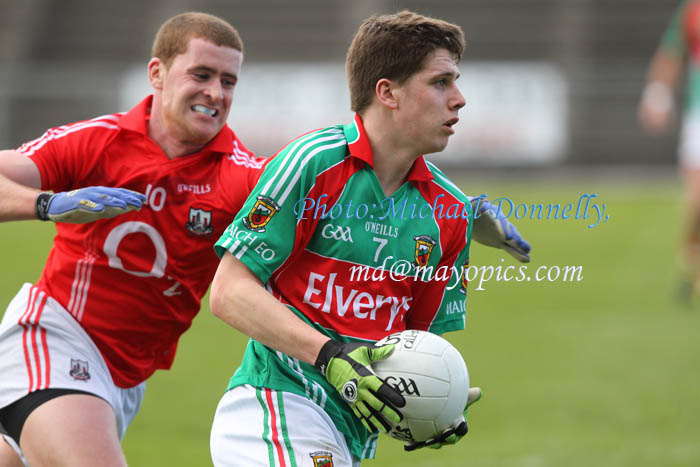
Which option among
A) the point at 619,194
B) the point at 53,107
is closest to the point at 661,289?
the point at 619,194

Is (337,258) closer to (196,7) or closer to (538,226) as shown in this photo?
(538,226)

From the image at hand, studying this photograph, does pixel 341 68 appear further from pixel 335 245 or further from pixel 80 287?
pixel 335 245

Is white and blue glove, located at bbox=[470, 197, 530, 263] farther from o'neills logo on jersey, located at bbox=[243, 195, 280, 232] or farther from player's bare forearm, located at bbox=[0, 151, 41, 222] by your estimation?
player's bare forearm, located at bbox=[0, 151, 41, 222]

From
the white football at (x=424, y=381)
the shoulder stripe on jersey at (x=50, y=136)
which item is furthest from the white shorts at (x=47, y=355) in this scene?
the white football at (x=424, y=381)

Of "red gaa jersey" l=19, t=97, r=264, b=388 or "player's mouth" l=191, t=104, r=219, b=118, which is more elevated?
"player's mouth" l=191, t=104, r=219, b=118

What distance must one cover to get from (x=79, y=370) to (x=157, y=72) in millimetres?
1237

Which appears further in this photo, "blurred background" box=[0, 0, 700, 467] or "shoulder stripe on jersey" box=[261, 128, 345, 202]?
"blurred background" box=[0, 0, 700, 467]

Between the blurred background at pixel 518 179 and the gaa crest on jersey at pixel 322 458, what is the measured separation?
8.74 feet

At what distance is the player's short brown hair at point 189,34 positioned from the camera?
4055 millimetres

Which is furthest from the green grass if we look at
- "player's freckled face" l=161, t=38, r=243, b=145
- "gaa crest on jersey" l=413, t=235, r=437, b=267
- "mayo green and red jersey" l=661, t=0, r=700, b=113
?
"gaa crest on jersey" l=413, t=235, r=437, b=267

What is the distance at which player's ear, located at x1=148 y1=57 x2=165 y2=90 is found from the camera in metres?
4.17

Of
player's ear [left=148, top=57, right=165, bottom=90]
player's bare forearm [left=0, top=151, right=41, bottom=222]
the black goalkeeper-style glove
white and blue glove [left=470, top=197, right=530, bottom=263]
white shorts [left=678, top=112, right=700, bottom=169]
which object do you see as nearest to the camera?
the black goalkeeper-style glove

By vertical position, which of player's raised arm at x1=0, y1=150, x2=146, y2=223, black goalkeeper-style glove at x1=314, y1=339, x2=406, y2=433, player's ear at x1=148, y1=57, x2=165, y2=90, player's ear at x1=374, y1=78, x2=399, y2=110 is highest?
player's ear at x1=148, y1=57, x2=165, y2=90

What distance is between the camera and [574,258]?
40.7ft
